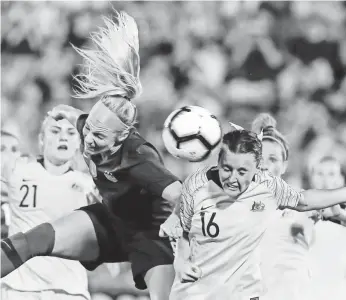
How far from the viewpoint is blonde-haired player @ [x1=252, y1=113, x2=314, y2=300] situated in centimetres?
238

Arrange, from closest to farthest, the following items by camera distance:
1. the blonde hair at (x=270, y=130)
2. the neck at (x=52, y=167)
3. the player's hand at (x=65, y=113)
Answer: the blonde hair at (x=270, y=130) < the player's hand at (x=65, y=113) < the neck at (x=52, y=167)

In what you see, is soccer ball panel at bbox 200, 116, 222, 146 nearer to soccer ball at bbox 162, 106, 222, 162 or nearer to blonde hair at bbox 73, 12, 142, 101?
soccer ball at bbox 162, 106, 222, 162

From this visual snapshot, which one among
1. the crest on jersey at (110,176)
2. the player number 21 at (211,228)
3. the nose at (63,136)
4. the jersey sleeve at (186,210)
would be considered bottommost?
the player number 21 at (211,228)

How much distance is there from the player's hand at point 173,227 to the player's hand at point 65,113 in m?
0.63

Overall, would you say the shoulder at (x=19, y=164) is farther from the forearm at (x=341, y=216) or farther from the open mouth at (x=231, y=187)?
the forearm at (x=341, y=216)

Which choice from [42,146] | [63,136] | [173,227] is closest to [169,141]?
[173,227]

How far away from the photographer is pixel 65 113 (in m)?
2.57

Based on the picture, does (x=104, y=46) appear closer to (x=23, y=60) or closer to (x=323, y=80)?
(x=23, y=60)

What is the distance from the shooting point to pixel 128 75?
8.02 feet

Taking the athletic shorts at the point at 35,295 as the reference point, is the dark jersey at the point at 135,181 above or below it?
above

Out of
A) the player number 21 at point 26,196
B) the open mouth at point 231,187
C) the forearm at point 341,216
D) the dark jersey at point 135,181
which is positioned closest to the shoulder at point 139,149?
the dark jersey at point 135,181

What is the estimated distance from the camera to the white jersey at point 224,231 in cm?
226

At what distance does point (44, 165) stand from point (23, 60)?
49cm

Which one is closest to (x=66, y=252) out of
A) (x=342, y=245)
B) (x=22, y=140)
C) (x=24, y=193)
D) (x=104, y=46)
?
(x=24, y=193)
